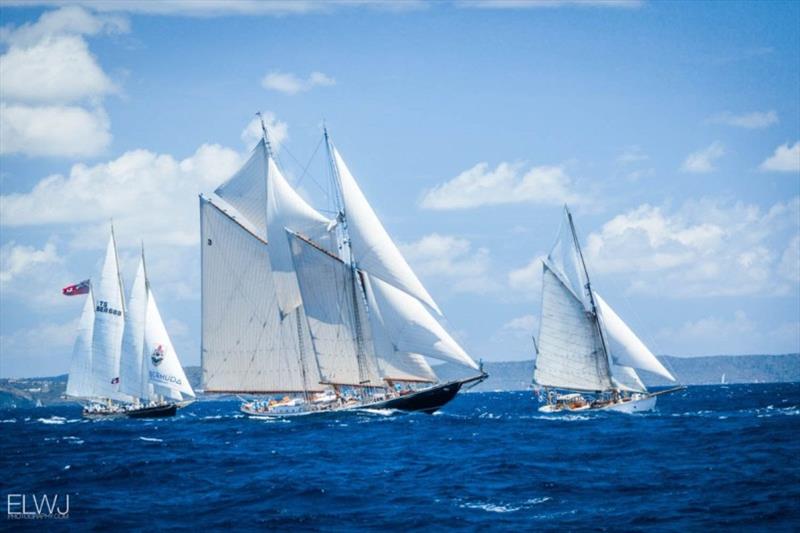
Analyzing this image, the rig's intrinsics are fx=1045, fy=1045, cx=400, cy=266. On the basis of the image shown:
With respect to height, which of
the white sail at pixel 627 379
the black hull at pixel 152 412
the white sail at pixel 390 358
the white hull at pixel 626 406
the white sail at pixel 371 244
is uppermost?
the white sail at pixel 371 244

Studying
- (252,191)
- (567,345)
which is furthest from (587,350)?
(252,191)

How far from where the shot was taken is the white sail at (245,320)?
309ft

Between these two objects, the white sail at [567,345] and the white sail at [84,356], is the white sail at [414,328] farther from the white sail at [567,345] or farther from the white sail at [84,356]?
the white sail at [84,356]

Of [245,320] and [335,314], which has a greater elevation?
[245,320]

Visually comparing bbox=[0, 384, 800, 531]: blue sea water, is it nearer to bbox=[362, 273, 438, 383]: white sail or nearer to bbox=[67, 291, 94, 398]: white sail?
bbox=[362, 273, 438, 383]: white sail

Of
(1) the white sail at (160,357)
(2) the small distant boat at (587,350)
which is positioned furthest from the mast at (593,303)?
(1) the white sail at (160,357)

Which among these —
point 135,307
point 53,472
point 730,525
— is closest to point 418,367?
point 135,307

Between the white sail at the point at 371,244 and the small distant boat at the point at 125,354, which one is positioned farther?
the small distant boat at the point at 125,354

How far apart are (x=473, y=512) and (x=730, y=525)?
8.64m

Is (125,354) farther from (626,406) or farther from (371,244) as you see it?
(626,406)

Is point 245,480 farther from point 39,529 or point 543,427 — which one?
point 543,427

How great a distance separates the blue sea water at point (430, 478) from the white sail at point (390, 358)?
11.2 metres

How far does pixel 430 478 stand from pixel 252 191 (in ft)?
171

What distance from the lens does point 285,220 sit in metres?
88.9
